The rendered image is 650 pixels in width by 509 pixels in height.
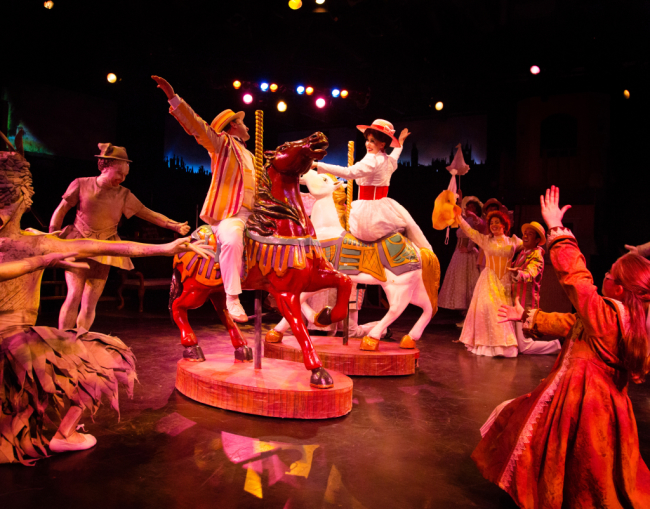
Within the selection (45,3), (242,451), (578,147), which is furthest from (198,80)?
(242,451)

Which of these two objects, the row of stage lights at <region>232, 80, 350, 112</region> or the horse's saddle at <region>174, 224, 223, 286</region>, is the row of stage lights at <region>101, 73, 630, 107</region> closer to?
the row of stage lights at <region>232, 80, 350, 112</region>

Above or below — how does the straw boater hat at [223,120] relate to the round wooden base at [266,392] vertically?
above

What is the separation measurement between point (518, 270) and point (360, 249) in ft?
6.47

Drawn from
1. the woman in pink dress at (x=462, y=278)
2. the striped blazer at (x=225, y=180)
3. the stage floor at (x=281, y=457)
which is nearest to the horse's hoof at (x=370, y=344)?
the stage floor at (x=281, y=457)

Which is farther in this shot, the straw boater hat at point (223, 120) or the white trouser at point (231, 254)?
the straw boater hat at point (223, 120)

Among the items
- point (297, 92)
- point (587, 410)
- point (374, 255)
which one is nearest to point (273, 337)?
point (374, 255)

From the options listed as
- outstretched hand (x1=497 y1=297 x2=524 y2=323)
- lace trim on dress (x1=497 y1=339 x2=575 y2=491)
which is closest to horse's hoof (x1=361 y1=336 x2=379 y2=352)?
outstretched hand (x1=497 y1=297 x2=524 y2=323)

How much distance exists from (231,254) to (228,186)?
0.48 meters

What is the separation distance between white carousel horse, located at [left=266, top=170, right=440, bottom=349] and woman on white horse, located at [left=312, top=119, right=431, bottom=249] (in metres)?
0.11

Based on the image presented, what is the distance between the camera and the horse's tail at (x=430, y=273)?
15.3 feet

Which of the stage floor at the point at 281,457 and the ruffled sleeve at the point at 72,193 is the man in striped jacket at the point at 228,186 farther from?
the ruffled sleeve at the point at 72,193

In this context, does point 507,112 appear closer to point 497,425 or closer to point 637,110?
point 637,110

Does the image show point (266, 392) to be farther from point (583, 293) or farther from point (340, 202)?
point (340, 202)

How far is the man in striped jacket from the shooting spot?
3.30m
